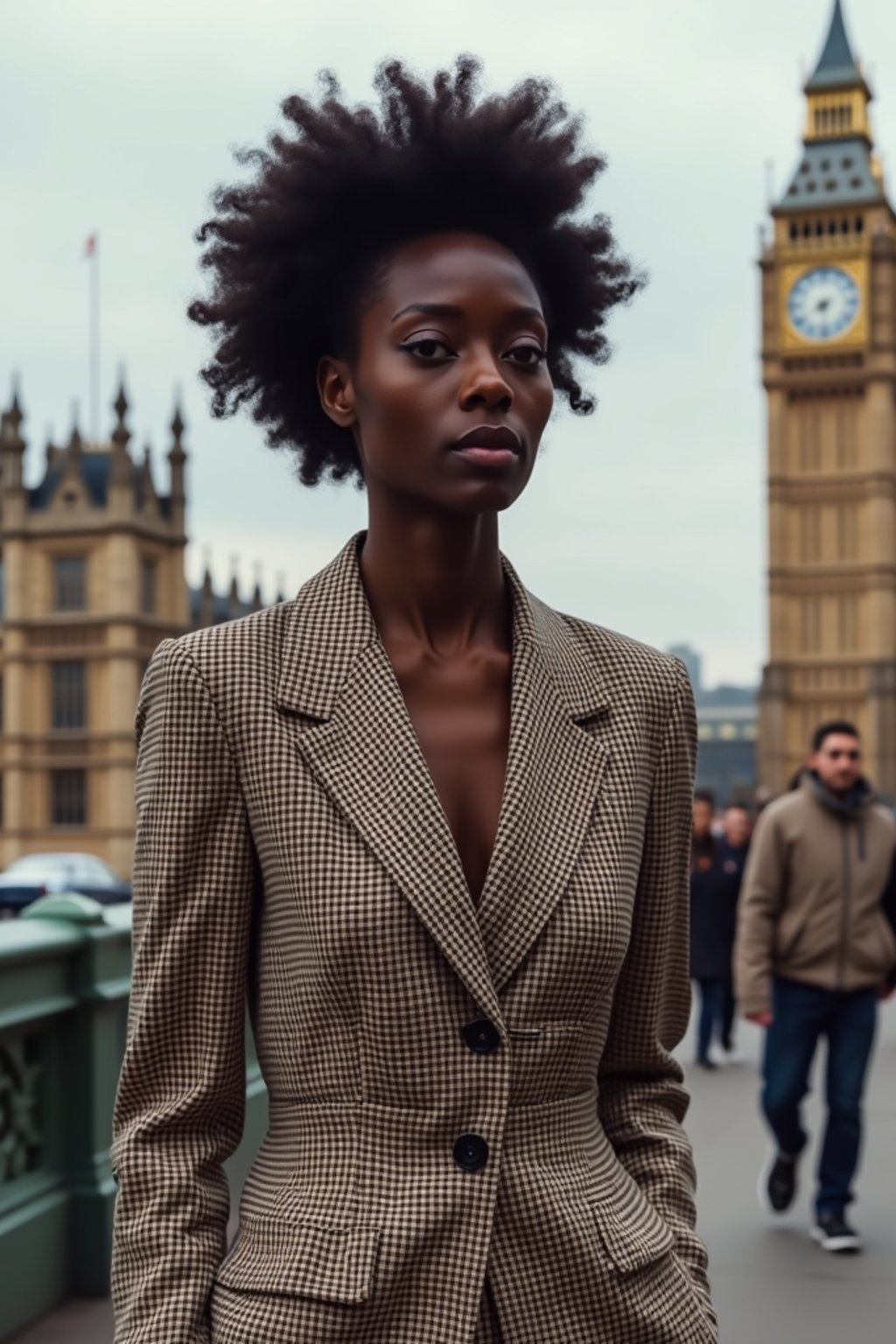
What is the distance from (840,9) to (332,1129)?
217 feet

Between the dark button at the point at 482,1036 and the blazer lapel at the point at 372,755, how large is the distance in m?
0.01

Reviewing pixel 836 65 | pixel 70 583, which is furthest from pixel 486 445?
pixel 836 65

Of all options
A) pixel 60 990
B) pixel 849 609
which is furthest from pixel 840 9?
pixel 60 990

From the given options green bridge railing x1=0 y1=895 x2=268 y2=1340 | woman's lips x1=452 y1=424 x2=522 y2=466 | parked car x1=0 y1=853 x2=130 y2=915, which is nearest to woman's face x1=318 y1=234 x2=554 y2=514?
woman's lips x1=452 y1=424 x2=522 y2=466

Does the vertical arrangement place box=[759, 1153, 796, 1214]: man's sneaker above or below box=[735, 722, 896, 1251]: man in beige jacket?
below

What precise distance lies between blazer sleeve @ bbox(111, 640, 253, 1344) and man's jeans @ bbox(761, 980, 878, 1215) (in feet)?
14.1

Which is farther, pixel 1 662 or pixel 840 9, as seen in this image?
pixel 840 9

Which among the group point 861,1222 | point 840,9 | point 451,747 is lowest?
point 861,1222

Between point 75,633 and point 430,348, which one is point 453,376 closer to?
point 430,348

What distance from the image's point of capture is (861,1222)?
5.59m

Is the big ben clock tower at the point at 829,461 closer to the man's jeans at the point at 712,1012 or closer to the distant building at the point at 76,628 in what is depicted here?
the distant building at the point at 76,628

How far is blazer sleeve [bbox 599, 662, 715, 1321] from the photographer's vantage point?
148 centimetres

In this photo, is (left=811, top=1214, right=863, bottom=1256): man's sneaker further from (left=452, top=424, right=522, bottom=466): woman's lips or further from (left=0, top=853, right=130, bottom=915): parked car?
(left=0, top=853, right=130, bottom=915): parked car

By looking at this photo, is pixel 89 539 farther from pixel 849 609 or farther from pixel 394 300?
pixel 394 300
